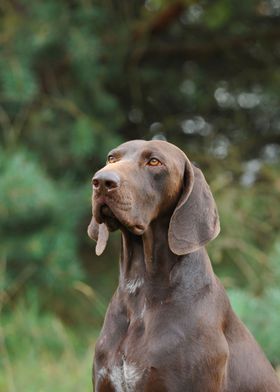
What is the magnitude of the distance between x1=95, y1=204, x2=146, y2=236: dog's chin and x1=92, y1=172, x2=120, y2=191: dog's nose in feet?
0.28

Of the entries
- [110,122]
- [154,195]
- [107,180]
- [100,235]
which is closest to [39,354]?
[110,122]

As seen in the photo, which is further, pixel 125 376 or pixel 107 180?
pixel 125 376

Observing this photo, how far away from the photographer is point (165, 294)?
289 centimetres

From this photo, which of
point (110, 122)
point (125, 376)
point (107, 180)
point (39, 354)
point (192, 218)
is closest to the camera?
point (107, 180)

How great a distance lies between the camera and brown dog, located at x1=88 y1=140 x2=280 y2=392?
275 cm

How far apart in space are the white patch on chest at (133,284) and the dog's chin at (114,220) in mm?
216

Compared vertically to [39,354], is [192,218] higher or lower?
higher

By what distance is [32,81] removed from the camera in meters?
6.70

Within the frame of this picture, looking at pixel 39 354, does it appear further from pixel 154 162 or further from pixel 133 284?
pixel 154 162

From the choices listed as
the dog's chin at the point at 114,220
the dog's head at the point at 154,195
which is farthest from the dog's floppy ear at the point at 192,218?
the dog's chin at the point at 114,220

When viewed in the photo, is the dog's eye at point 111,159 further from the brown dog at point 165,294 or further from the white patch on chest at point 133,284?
the white patch on chest at point 133,284

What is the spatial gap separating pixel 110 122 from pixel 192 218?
4.63 meters

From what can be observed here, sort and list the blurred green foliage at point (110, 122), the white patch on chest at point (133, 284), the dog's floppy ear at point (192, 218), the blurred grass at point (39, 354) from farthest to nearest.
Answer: the blurred green foliage at point (110, 122)
the blurred grass at point (39, 354)
the white patch on chest at point (133, 284)
the dog's floppy ear at point (192, 218)

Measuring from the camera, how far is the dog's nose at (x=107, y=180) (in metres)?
2.70
